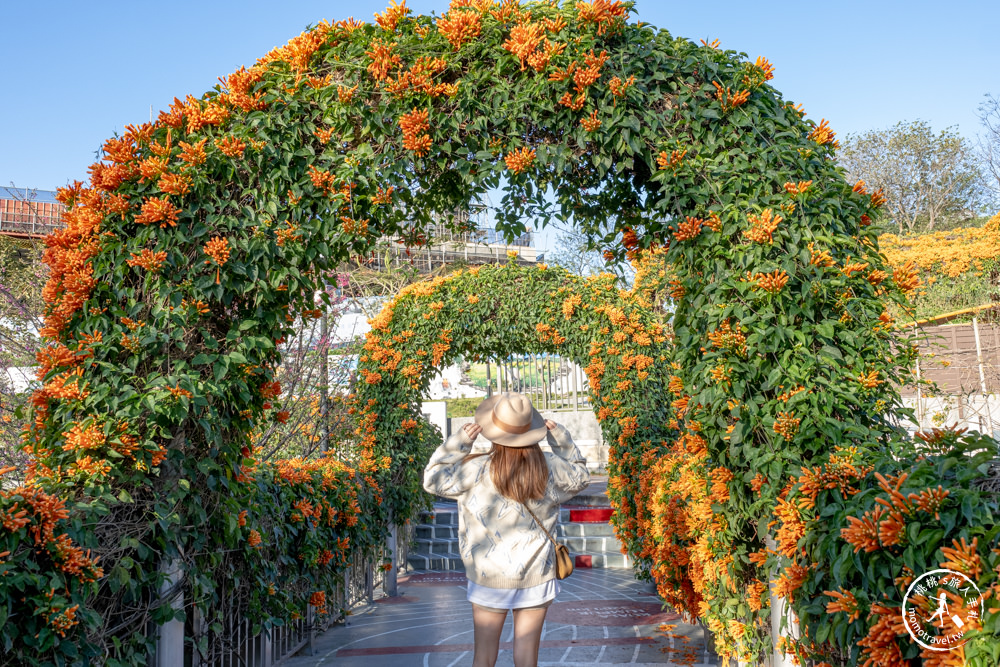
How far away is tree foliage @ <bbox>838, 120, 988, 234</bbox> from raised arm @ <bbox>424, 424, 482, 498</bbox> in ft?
84.8

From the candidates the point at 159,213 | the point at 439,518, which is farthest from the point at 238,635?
the point at 439,518

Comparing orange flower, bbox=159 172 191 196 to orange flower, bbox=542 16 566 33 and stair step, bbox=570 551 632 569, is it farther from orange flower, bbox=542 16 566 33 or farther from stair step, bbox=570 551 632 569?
stair step, bbox=570 551 632 569

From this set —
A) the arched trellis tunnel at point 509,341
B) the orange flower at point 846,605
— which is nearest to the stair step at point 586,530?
the arched trellis tunnel at point 509,341

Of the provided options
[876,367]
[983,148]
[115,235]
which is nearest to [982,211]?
[983,148]

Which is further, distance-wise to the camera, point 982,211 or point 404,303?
point 982,211

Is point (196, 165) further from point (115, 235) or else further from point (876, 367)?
point (876, 367)

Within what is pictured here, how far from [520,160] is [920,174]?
2762 centimetres

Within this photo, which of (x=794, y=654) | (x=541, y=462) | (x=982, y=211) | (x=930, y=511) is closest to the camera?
(x=930, y=511)

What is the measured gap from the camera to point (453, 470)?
127 inches

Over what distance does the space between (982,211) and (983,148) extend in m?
14.3

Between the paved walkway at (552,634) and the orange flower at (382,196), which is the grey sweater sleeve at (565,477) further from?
the paved walkway at (552,634)

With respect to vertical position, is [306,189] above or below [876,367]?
above

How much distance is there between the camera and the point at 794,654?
107 inches

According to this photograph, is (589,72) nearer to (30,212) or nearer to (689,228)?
(689,228)
